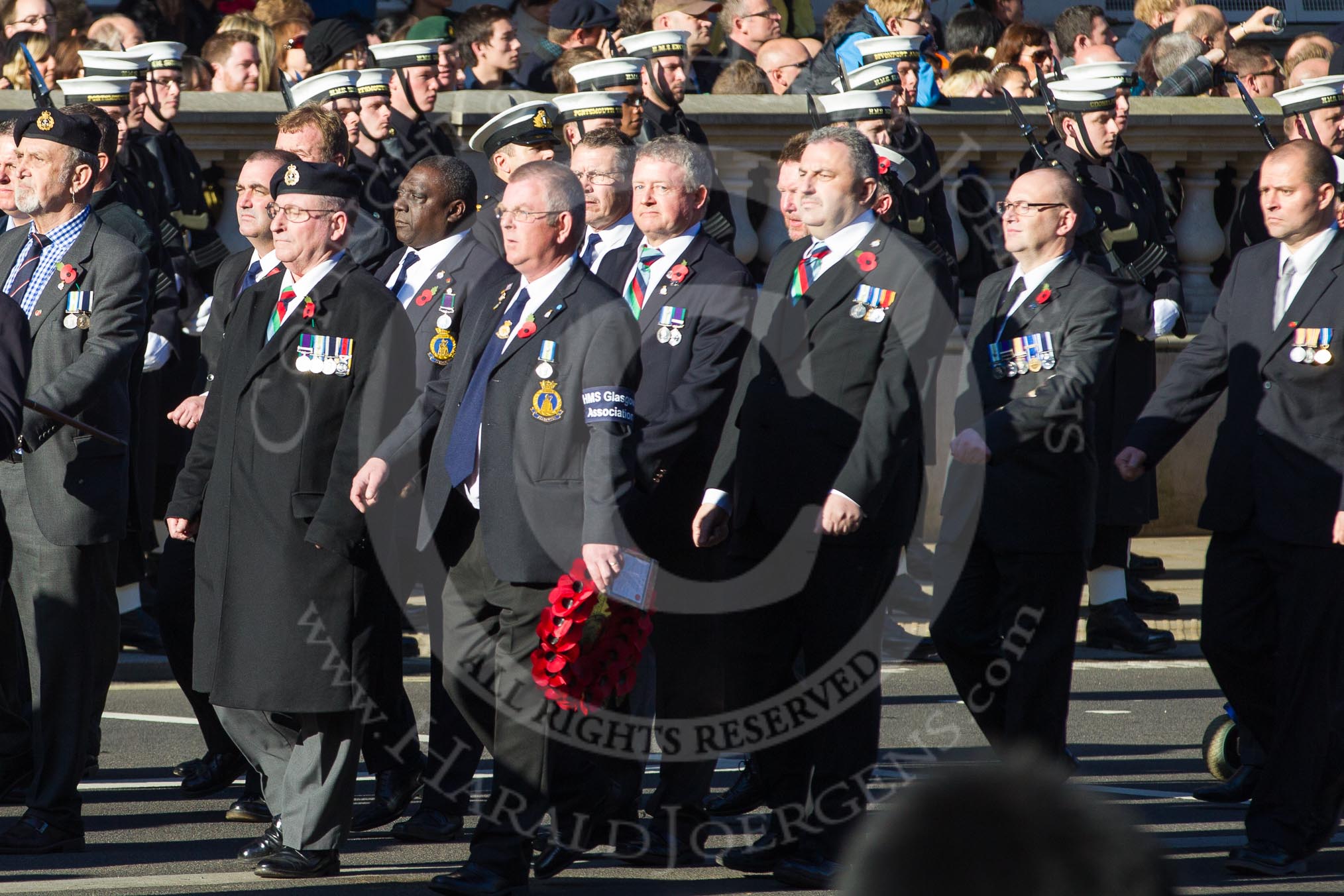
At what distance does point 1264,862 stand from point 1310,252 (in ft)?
6.12

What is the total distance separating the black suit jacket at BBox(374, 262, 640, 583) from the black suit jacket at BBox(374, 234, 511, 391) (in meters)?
0.92

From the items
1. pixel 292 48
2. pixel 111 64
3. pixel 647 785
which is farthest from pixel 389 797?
pixel 292 48

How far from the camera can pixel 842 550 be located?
18.9 feet

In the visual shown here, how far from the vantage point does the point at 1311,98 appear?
10.4 metres

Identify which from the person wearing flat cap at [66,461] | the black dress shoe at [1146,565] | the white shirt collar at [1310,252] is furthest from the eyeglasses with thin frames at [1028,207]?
the black dress shoe at [1146,565]

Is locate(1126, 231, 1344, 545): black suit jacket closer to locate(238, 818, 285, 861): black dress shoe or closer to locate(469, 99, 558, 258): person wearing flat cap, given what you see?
locate(469, 99, 558, 258): person wearing flat cap

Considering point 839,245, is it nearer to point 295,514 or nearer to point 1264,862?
point 295,514

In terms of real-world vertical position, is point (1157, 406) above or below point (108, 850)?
above

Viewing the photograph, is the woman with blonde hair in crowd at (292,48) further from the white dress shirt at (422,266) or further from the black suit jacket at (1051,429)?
the black suit jacket at (1051,429)

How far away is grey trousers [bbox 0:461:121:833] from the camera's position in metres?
5.81

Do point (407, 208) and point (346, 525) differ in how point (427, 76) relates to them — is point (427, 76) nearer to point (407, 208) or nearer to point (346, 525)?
point (407, 208)

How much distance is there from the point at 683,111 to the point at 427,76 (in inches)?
65.7

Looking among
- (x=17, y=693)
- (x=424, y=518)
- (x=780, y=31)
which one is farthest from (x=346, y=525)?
(x=780, y=31)

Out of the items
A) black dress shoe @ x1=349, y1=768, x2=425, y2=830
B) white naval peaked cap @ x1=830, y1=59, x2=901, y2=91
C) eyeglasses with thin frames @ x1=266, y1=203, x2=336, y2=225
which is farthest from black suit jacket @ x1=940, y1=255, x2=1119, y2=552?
white naval peaked cap @ x1=830, y1=59, x2=901, y2=91
